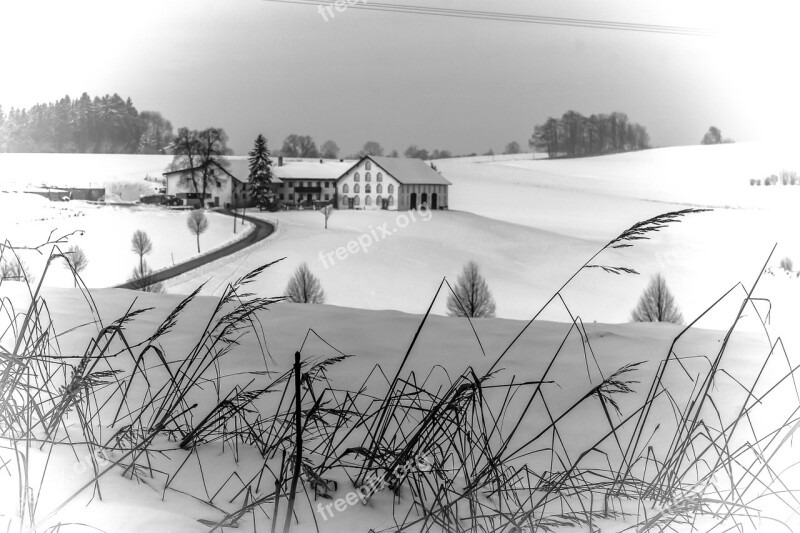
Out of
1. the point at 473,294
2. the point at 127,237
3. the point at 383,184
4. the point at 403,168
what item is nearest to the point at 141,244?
the point at 127,237

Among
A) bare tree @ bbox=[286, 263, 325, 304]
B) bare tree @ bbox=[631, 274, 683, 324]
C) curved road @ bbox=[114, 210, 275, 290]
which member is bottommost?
bare tree @ bbox=[631, 274, 683, 324]

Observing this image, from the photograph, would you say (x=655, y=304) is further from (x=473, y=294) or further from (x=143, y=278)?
(x=143, y=278)

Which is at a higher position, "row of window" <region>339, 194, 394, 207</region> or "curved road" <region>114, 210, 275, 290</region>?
"row of window" <region>339, 194, 394, 207</region>

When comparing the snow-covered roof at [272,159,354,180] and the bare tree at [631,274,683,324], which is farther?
the bare tree at [631,274,683,324]

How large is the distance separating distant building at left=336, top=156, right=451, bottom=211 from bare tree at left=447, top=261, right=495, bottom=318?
801mm

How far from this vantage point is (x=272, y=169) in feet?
19.9

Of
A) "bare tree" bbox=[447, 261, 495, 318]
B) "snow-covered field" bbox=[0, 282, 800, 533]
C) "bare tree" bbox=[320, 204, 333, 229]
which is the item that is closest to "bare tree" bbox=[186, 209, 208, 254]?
"bare tree" bbox=[320, 204, 333, 229]

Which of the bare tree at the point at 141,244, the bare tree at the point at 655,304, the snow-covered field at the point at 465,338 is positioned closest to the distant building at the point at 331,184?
the snow-covered field at the point at 465,338

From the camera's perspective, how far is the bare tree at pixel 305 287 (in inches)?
233

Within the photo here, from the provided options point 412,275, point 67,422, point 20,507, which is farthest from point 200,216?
point 20,507

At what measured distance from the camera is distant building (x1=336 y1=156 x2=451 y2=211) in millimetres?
6355

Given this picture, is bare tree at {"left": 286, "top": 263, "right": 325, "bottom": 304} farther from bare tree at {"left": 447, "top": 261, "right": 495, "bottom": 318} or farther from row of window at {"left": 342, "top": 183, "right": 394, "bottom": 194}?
bare tree at {"left": 447, "top": 261, "right": 495, "bottom": 318}

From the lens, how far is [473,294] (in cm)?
633

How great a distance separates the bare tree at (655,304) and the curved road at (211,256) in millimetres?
3465
